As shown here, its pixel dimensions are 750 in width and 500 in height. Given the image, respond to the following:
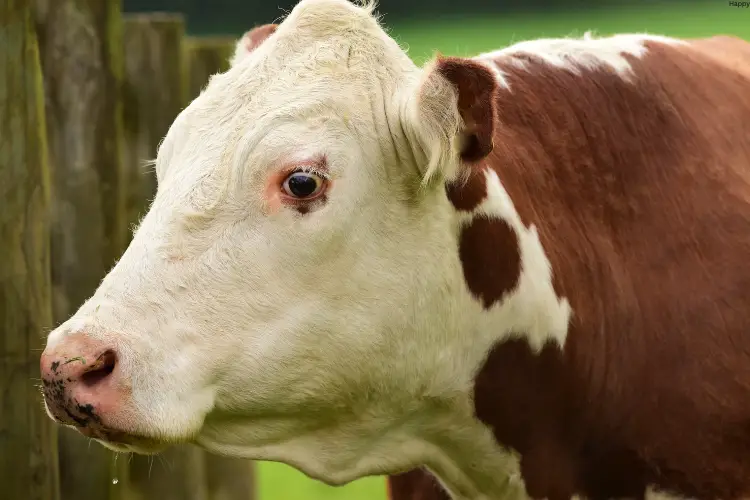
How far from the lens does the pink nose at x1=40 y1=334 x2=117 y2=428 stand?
2.15 metres

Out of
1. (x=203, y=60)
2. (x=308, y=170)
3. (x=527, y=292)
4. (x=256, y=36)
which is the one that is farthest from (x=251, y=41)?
(x=203, y=60)

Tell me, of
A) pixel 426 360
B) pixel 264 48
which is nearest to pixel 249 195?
pixel 264 48

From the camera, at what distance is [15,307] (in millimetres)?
3461

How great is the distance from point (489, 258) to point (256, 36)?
0.83 m

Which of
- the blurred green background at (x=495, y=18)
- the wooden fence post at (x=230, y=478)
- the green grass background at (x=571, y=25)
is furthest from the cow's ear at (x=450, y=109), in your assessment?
the blurred green background at (x=495, y=18)

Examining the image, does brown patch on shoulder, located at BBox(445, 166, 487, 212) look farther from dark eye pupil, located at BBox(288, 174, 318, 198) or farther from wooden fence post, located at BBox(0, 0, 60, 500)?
wooden fence post, located at BBox(0, 0, 60, 500)

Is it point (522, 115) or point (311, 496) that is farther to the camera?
point (311, 496)

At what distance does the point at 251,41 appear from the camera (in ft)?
9.41

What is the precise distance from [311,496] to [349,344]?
3222 mm

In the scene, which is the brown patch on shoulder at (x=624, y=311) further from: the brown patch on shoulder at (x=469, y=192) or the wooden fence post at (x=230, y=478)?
the wooden fence post at (x=230, y=478)

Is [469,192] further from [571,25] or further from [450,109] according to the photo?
[571,25]

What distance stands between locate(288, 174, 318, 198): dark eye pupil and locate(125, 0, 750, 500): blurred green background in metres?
Answer: 11.8

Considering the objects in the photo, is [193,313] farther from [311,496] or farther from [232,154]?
[311,496]

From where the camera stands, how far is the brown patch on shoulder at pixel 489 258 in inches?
101
